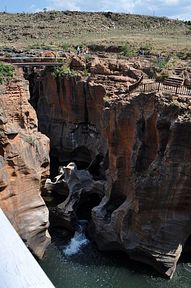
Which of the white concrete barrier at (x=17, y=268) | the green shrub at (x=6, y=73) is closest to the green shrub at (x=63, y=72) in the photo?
the green shrub at (x=6, y=73)

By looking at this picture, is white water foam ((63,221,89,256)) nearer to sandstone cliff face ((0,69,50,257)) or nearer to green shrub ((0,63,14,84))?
sandstone cliff face ((0,69,50,257))

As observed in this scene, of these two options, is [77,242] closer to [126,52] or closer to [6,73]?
[6,73]

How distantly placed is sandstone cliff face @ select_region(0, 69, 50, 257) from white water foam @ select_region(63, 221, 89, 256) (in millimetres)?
2864

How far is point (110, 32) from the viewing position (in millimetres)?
84812

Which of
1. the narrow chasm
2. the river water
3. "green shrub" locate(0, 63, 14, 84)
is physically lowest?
the river water

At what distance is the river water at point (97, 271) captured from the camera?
1991cm

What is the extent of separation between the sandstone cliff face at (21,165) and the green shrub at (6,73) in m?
0.27

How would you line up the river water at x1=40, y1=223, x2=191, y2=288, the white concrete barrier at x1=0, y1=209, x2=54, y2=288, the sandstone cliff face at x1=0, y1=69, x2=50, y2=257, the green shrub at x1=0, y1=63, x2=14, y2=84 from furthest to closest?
the river water at x1=40, y1=223, x2=191, y2=288
the green shrub at x1=0, y1=63, x2=14, y2=84
the sandstone cliff face at x1=0, y1=69, x2=50, y2=257
the white concrete barrier at x1=0, y1=209, x2=54, y2=288

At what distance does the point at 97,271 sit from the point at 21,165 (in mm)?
6989

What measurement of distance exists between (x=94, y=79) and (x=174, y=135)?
1740cm

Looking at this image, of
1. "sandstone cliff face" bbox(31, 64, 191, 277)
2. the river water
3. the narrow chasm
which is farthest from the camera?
the narrow chasm

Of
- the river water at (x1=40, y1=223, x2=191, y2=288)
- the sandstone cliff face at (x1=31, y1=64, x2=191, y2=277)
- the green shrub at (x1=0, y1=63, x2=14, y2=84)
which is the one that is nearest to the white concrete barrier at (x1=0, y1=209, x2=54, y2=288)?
the sandstone cliff face at (x1=31, y1=64, x2=191, y2=277)

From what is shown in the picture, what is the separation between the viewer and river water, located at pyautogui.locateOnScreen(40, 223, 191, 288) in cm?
1991

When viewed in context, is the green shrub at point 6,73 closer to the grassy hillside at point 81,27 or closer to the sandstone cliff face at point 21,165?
the sandstone cliff face at point 21,165
